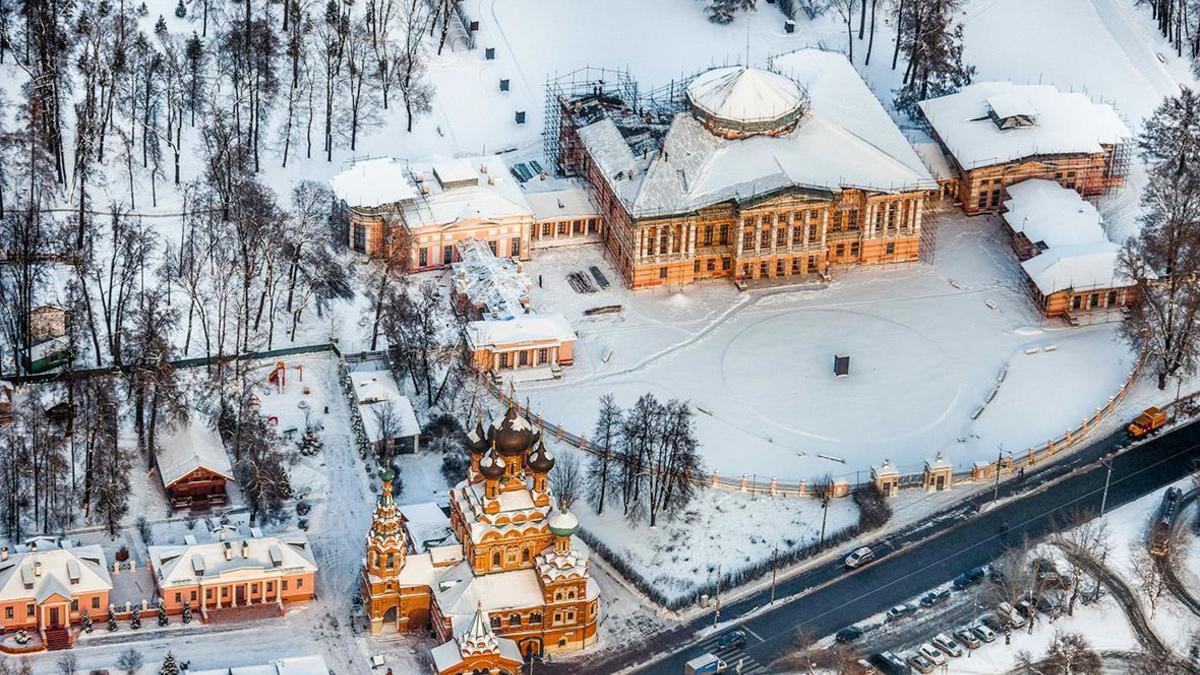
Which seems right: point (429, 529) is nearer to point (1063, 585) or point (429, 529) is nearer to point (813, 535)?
Result: point (813, 535)

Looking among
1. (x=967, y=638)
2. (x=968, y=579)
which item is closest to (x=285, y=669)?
(x=967, y=638)

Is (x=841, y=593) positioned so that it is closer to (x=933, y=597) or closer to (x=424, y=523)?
(x=933, y=597)


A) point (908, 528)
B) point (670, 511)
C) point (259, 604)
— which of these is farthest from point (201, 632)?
point (908, 528)

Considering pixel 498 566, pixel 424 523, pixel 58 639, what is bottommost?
pixel 58 639

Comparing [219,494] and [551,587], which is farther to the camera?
[219,494]

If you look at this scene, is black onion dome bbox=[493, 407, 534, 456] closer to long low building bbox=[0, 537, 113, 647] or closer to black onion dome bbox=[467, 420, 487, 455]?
black onion dome bbox=[467, 420, 487, 455]

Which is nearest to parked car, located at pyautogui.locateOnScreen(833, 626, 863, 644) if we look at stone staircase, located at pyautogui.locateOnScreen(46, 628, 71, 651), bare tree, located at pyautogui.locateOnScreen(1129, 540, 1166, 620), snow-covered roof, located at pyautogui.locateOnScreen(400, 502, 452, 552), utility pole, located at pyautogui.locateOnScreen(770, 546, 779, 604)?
utility pole, located at pyautogui.locateOnScreen(770, 546, 779, 604)
